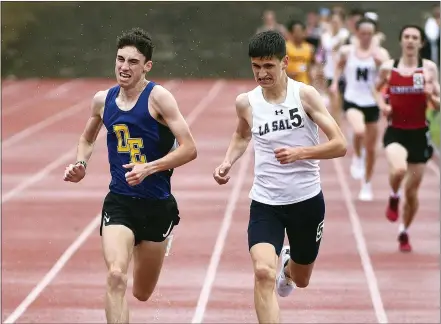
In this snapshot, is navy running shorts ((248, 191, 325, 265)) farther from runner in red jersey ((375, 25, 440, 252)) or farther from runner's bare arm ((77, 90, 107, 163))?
runner in red jersey ((375, 25, 440, 252))

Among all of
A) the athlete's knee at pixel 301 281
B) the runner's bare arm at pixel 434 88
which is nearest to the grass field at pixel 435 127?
the runner's bare arm at pixel 434 88

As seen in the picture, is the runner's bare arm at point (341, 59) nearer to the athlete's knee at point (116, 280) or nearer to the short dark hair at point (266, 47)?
the short dark hair at point (266, 47)

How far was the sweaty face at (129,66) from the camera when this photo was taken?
7457mm

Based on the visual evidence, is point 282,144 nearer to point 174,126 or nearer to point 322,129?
point 322,129

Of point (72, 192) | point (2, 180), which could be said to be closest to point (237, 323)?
point (72, 192)

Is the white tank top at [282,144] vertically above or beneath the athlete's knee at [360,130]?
above

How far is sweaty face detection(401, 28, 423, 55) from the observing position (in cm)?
1169

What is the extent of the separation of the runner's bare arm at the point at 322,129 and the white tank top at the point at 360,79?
8332 millimetres

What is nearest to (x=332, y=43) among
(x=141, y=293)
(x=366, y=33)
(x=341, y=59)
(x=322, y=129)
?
(x=341, y=59)

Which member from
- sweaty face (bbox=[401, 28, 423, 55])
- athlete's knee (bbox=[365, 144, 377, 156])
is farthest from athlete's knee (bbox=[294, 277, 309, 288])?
athlete's knee (bbox=[365, 144, 377, 156])

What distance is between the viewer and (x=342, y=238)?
13.5 meters

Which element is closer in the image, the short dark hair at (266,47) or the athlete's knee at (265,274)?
the athlete's knee at (265,274)

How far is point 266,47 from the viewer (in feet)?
23.7

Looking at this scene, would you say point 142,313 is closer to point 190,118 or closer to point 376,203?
point 376,203
